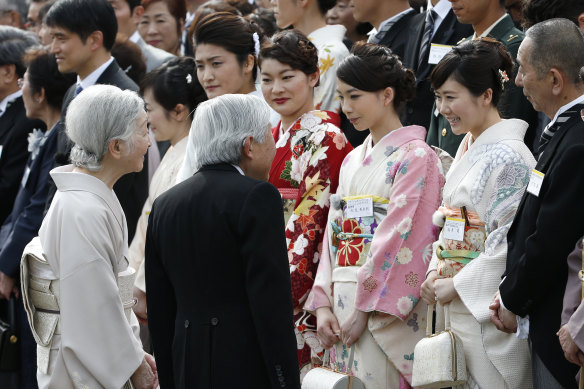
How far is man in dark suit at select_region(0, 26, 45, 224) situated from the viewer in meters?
6.95

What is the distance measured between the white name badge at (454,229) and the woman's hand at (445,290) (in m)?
0.20

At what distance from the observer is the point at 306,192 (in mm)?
4953

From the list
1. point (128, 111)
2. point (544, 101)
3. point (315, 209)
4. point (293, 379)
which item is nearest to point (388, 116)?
point (315, 209)

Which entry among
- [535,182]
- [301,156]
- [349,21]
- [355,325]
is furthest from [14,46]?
[535,182]

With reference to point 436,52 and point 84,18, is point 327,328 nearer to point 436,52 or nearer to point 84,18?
point 436,52

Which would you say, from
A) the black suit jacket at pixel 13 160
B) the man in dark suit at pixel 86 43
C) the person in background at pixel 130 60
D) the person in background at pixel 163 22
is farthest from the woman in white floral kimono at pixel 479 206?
the person in background at pixel 163 22

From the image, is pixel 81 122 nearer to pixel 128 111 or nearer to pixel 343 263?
pixel 128 111

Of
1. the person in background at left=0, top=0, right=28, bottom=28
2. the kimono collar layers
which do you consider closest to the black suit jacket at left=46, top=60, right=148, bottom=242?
the kimono collar layers

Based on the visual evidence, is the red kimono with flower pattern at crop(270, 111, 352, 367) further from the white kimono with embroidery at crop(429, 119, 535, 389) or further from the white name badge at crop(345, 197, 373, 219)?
the white kimono with embroidery at crop(429, 119, 535, 389)

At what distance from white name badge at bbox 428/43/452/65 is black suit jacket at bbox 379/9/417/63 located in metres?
0.45

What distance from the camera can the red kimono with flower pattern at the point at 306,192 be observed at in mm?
4891

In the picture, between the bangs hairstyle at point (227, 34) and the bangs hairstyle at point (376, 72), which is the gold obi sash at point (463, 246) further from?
the bangs hairstyle at point (227, 34)

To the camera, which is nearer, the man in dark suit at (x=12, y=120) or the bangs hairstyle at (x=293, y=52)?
the bangs hairstyle at (x=293, y=52)

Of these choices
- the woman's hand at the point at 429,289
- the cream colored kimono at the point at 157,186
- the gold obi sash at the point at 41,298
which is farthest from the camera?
the cream colored kimono at the point at 157,186
